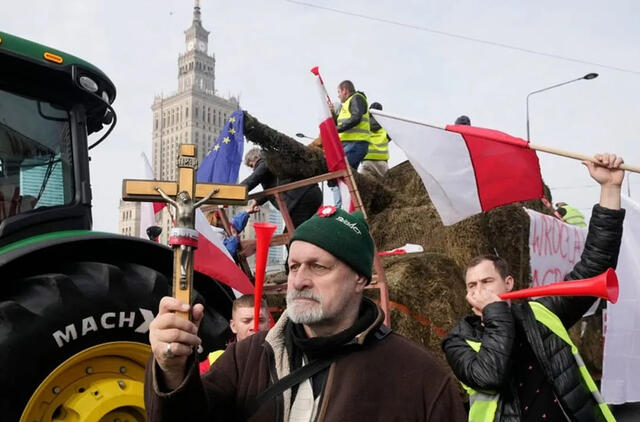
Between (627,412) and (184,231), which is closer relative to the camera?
(184,231)

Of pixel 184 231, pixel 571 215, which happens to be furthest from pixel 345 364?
pixel 571 215

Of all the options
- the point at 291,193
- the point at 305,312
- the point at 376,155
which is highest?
the point at 376,155

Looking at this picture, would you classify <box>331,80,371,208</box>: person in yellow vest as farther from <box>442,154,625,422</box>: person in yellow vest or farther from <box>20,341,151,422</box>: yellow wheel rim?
<box>20,341,151,422</box>: yellow wheel rim

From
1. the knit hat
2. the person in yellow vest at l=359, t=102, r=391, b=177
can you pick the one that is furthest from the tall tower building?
the knit hat

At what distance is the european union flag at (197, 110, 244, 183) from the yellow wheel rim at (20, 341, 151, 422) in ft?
9.08

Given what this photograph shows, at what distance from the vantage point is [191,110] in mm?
90750

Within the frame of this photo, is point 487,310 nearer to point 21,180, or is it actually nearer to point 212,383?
point 212,383

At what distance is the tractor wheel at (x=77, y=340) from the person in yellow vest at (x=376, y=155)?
15.1 ft

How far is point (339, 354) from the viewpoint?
1.75 meters

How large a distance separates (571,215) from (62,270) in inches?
247

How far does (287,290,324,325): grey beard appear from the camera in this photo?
1776 millimetres

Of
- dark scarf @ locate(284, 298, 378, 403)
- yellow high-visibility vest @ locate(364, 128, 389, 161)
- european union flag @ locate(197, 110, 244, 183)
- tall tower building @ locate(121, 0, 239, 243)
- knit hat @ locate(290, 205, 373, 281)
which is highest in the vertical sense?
tall tower building @ locate(121, 0, 239, 243)

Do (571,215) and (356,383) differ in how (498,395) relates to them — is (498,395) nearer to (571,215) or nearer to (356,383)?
(356,383)

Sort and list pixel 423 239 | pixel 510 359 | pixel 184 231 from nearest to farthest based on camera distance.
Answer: pixel 184 231 < pixel 510 359 < pixel 423 239
